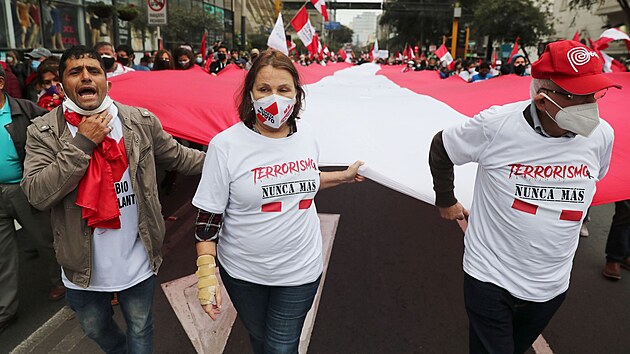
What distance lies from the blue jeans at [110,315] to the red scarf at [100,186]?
0.37 m

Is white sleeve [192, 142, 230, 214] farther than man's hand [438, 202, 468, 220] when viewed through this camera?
No

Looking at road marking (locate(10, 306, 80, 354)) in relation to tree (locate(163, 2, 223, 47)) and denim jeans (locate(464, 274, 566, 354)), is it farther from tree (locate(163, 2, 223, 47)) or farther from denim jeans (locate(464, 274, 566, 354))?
tree (locate(163, 2, 223, 47))

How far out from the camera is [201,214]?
212cm

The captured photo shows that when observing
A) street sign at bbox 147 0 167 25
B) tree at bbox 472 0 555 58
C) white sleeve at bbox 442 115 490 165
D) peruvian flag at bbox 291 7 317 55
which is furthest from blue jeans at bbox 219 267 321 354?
tree at bbox 472 0 555 58

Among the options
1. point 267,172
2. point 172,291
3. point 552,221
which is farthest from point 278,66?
point 172,291

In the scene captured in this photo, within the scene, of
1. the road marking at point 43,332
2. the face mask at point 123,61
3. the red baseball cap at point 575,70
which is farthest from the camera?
the face mask at point 123,61

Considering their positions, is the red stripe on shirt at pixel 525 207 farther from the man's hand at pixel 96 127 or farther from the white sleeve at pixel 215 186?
the man's hand at pixel 96 127

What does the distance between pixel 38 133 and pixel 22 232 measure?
3.74m

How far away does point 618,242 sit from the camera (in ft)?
13.9

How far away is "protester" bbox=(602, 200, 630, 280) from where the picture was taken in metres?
4.16

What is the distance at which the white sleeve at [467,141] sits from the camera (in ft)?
6.93

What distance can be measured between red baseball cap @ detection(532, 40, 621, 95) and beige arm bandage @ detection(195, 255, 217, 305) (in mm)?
1616

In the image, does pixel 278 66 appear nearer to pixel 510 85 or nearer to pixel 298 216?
pixel 298 216

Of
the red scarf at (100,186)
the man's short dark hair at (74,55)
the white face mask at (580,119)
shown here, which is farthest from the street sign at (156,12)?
the white face mask at (580,119)
